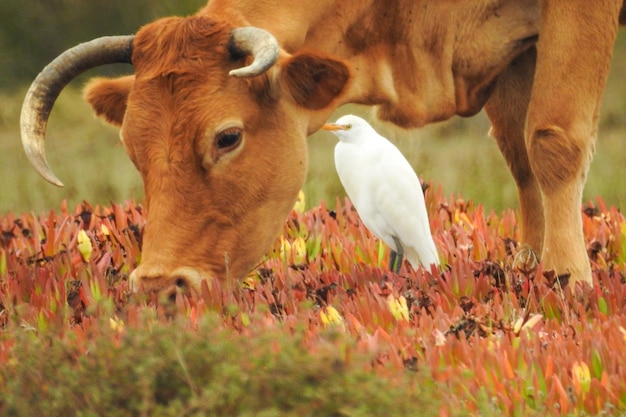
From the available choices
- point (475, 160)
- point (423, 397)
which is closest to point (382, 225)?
point (423, 397)

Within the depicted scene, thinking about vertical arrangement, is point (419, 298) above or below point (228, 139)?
below

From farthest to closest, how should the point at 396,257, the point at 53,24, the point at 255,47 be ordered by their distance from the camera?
the point at 53,24, the point at 396,257, the point at 255,47

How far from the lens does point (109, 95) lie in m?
6.16

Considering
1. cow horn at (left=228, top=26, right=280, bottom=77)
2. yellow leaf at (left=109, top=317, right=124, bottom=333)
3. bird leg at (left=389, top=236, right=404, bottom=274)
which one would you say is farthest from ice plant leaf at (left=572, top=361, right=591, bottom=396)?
bird leg at (left=389, top=236, right=404, bottom=274)

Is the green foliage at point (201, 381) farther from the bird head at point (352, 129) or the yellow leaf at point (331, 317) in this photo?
the bird head at point (352, 129)

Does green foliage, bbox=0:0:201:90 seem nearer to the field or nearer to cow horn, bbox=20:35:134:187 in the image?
the field

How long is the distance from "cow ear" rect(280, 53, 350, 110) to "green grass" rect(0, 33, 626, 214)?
1215mm

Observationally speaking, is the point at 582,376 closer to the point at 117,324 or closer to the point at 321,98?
the point at 117,324

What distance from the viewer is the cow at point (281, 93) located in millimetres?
5410

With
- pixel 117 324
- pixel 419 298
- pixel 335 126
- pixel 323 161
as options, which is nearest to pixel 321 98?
pixel 419 298

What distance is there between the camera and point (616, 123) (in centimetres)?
1539

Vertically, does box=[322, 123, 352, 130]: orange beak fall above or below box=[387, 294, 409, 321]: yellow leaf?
above

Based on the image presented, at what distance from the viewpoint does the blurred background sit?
1184cm

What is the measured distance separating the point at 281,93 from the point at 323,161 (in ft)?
22.9
